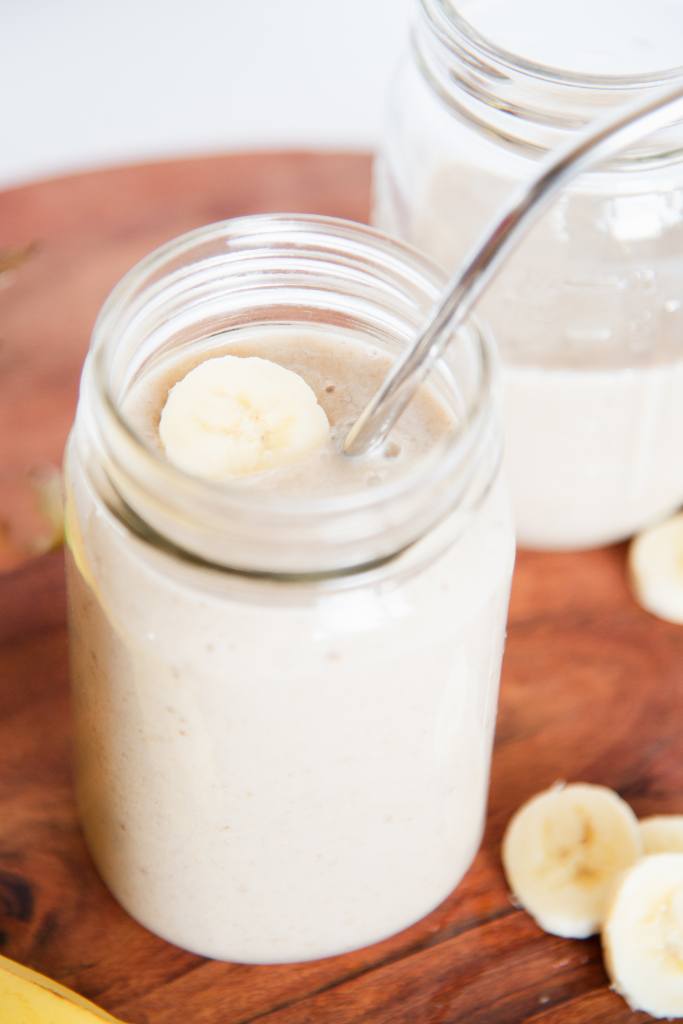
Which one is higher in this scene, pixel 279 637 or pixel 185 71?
pixel 279 637

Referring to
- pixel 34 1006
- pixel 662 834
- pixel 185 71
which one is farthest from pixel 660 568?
pixel 185 71

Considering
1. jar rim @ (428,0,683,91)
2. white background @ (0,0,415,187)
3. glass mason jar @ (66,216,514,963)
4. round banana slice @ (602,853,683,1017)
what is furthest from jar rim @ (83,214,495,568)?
white background @ (0,0,415,187)

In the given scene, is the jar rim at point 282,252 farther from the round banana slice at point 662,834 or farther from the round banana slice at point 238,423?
the round banana slice at point 662,834

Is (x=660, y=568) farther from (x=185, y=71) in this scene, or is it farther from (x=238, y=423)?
(x=185, y=71)

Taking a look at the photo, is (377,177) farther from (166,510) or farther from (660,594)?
(166,510)

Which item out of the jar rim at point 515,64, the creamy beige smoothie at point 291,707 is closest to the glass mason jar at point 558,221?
the jar rim at point 515,64

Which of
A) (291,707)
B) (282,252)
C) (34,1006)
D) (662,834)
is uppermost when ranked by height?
(282,252)

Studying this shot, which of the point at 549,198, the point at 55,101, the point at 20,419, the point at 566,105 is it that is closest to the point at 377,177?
the point at 566,105
